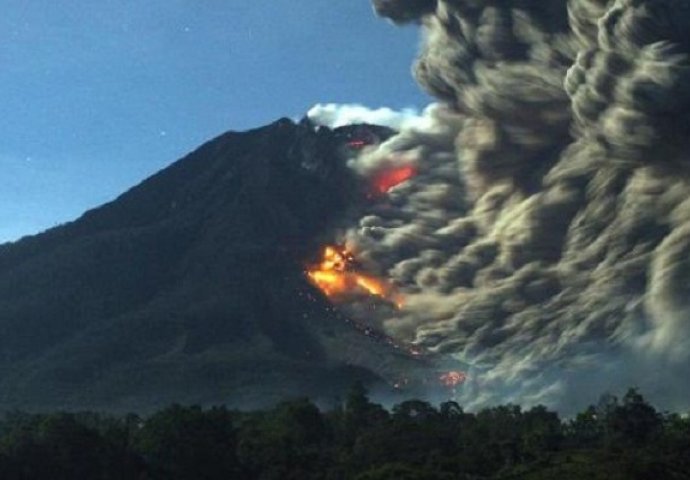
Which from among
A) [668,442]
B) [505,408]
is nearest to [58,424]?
[668,442]

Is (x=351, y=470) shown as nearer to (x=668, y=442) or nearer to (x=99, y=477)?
(x=99, y=477)

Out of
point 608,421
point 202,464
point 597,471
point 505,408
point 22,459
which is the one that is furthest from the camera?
point 505,408

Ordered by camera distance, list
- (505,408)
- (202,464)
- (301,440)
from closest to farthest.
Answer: (202,464) → (301,440) → (505,408)

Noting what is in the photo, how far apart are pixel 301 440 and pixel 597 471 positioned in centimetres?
6620

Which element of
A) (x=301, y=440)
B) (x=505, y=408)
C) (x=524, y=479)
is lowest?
(x=524, y=479)

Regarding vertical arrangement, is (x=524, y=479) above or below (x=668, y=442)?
below

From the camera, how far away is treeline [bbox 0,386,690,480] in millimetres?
56188

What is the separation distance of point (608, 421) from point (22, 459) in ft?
264

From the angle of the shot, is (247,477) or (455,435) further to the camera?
(455,435)

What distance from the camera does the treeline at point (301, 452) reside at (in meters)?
56.2

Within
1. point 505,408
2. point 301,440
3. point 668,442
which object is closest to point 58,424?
point 301,440

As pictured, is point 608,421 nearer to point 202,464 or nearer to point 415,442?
Answer: point 415,442

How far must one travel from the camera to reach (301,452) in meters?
97.1

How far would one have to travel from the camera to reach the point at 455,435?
387ft
